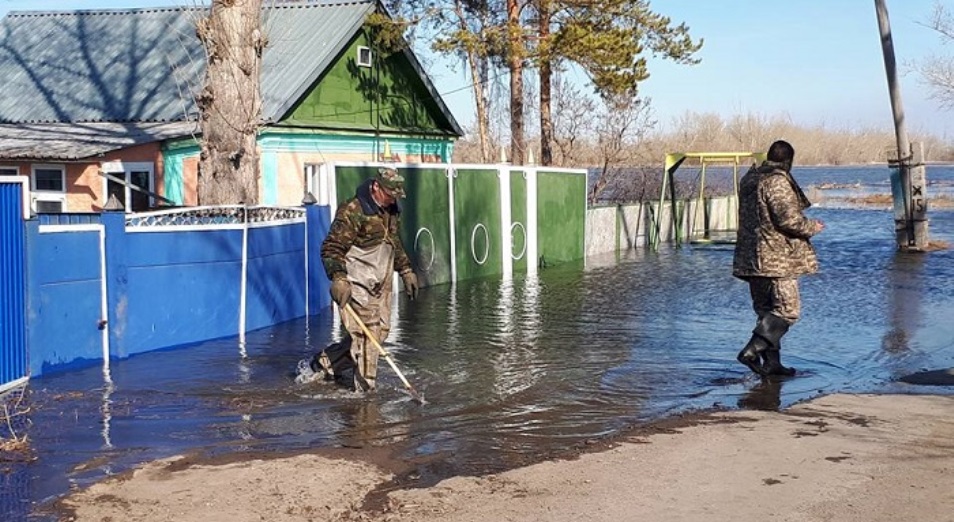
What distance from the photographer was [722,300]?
1623 centimetres

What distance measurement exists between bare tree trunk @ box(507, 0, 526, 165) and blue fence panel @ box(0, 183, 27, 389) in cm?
1597

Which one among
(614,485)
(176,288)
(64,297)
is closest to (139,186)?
(176,288)

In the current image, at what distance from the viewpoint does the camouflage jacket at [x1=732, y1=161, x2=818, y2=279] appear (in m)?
9.54

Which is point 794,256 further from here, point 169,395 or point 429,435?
point 169,395

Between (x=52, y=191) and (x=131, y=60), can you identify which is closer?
(x=52, y=191)

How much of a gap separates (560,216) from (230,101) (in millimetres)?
9919

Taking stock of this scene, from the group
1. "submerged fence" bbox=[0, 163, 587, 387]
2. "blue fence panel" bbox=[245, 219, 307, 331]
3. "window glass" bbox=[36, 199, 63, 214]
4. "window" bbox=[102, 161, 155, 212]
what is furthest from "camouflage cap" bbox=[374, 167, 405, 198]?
"window glass" bbox=[36, 199, 63, 214]

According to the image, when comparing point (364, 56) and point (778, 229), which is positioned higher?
point (364, 56)

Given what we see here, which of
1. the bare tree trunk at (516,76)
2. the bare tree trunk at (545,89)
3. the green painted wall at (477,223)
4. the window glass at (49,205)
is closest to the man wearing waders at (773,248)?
the green painted wall at (477,223)

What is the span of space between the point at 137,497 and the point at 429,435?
2171 millimetres

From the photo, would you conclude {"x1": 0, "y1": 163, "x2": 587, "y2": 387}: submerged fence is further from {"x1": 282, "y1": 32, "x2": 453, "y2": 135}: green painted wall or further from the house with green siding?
{"x1": 282, "y1": 32, "x2": 453, "y2": 135}: green painted wall

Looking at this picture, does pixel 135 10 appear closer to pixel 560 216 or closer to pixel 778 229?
pixel 560 216

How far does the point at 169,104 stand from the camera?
2269 centimetres

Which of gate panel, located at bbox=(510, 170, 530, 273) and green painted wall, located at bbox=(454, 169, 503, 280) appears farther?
gate panel, located at bbox=(510, 170, 530, 273)
